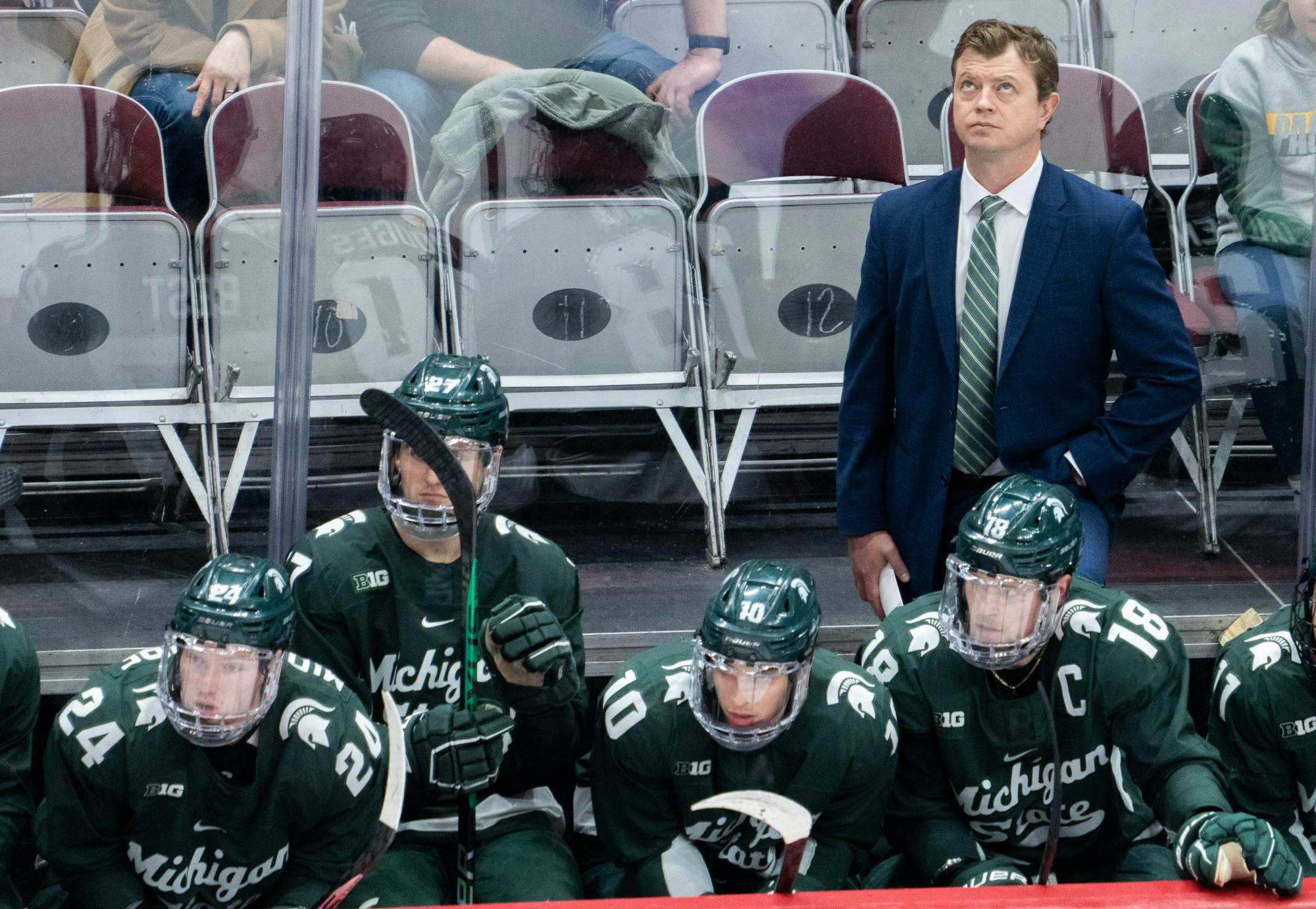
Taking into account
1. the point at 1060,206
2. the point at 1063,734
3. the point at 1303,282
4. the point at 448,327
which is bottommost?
the point at 1063,734

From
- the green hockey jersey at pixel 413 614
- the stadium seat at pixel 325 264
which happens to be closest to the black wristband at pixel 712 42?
the stadium seat at pixel 325 264

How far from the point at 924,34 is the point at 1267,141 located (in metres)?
0.91

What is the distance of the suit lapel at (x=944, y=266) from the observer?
277 cm

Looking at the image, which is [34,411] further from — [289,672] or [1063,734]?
[1063,734]

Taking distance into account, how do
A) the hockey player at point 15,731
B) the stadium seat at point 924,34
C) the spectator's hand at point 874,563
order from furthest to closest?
1. the stadium seat at point 924,34
2. the spectator's hand at point 874,563
3. the hockey player at point 15,731

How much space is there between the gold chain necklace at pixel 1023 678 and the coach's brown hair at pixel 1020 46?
3.24 ft

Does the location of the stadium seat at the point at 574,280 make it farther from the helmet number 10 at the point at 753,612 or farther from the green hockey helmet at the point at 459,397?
the helmet number 10 at the point at 753,612

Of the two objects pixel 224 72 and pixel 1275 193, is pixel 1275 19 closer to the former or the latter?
pixel 1275 193

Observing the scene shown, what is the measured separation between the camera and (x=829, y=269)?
356 centimetres

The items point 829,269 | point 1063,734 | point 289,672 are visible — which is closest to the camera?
point 289,672

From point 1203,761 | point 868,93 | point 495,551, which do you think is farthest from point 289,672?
point 868,93

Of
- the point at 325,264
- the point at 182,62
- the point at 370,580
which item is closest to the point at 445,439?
the point at 370,580

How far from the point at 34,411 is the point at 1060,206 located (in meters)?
2.12

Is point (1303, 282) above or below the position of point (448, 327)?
above
